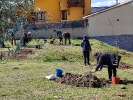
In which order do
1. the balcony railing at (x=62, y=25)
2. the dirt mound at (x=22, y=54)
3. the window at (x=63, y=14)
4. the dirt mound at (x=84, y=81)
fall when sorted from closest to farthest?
1. the dirt mound at (x=84, y=81)
2. the dirt mound at (x=22, y=54)
3. the balcony railing at (x=62, y=25)
4. the window at (x=63, y=14)

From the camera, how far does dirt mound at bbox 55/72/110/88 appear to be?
47.3 ft

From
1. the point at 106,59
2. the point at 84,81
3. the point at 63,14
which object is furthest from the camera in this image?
the point at 63,14

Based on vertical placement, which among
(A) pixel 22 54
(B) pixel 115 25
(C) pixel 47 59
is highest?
(B) pixel 115 25

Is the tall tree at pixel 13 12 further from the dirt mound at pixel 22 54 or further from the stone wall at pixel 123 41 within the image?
→ the stone wall at pixel 123 41

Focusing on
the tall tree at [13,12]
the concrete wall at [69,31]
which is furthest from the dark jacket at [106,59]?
the concrete wall at [69,31]

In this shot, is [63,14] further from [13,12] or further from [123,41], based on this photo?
[13,12]

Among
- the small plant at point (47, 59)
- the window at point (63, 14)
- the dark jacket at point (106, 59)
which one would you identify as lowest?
the small plant at point (47, 59)

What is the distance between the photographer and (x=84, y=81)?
14.6 metres

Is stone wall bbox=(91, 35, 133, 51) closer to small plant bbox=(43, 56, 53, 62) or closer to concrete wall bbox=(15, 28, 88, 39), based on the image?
concrete wall bbox=(15, 28, 88, 39)

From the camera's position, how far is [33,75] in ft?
56.9

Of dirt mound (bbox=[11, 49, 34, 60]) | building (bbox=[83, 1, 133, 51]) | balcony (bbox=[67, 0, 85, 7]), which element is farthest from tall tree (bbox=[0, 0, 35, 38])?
balcony (bbox=[67, 0, 85, 7])

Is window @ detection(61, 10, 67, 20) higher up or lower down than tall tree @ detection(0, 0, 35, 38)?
higher up

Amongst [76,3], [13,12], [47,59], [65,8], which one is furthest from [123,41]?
[13,12]

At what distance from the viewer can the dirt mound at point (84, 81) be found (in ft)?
Result: 47.3
